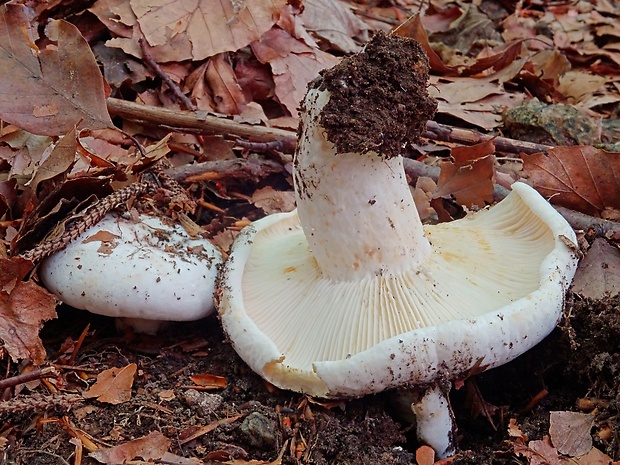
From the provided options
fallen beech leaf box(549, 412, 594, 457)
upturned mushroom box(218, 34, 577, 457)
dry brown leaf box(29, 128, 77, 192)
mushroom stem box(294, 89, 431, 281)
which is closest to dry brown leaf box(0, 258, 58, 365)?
dry brown leaf box(29, 128, 77, 192)

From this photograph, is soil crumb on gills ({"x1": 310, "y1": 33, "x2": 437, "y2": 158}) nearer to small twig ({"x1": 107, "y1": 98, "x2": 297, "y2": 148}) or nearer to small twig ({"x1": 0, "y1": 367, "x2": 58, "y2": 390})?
small twig ({"x1": 0, "y1": 367, "x2": 58, "y2": 390})

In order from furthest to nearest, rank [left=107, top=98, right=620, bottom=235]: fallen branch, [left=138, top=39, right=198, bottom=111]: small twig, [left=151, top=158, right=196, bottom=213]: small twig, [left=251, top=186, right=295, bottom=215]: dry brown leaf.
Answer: [left=138, top=39, right=198, bottom=111]: small twig
[left=107, top=98, right=620, bottom=235]: fallen branch
[left=251, top=186, right=295, bottom=215]: dry brown leaf
[left=151, top=158, right=196, bottom=213]: small twig

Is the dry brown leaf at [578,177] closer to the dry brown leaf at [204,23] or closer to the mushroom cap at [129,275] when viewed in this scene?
the mushroom cap at [129,275]

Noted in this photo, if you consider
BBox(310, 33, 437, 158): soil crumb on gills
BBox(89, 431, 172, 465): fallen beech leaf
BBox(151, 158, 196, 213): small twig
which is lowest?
BBox(89, 431, 172, 465): fallen beech leaf

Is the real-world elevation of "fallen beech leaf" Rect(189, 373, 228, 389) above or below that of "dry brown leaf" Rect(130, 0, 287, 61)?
below

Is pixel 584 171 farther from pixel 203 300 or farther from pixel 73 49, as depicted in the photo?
pixel 73 49

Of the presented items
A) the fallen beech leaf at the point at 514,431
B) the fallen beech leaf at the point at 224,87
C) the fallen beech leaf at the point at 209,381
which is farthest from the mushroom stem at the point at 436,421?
the fallen beech leaf at the point at 224,87

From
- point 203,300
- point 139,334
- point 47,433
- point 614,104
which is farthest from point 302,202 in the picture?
point 614,104
